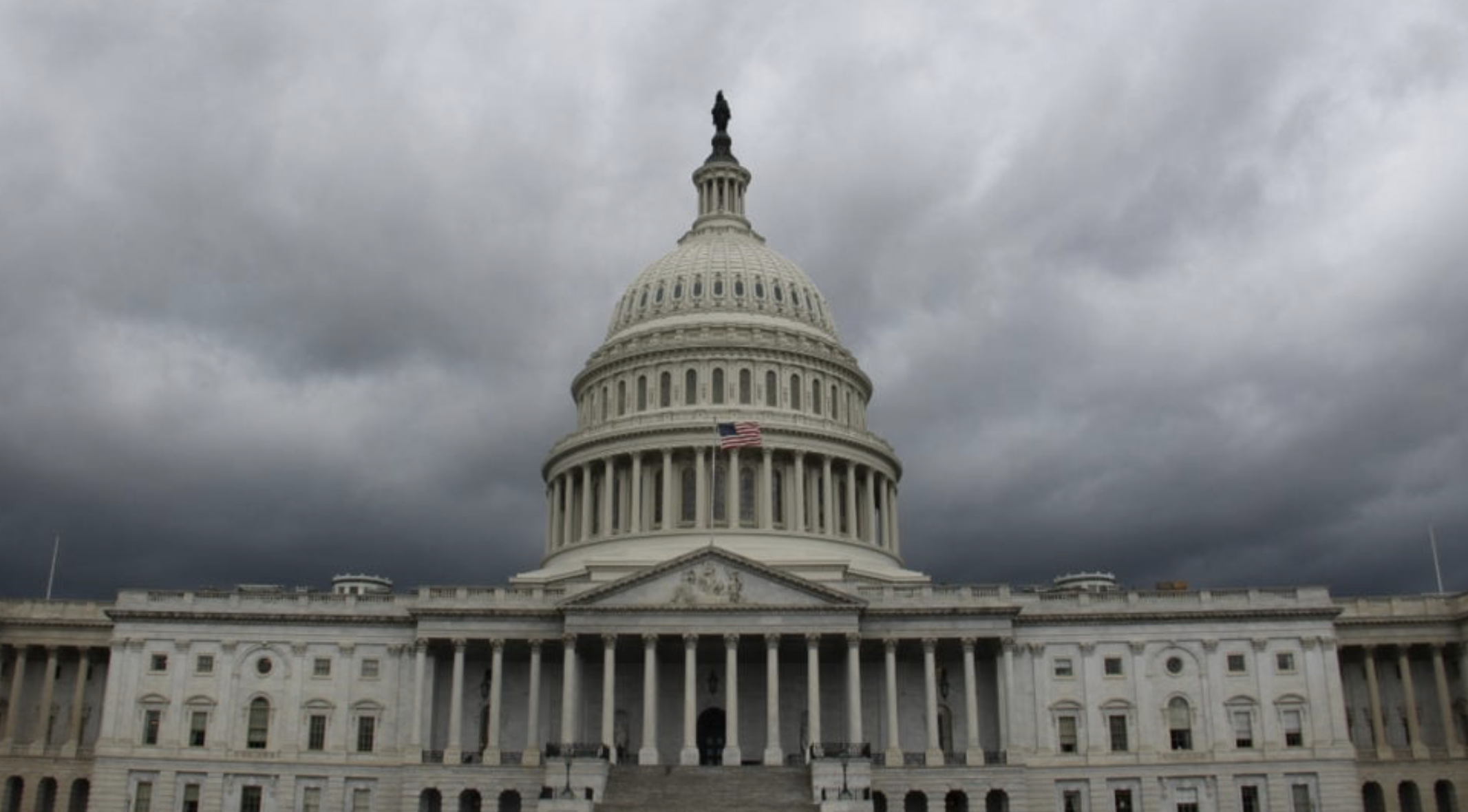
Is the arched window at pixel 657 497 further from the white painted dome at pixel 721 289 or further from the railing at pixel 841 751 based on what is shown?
the railing at pixel 841 751

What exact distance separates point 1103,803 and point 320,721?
4259 cm

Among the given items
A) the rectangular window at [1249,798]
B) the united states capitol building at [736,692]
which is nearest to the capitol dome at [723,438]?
the united states capitol building at [736,692]

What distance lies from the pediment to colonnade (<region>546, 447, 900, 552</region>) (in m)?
13.4

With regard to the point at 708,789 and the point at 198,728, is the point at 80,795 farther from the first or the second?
the point at 708,789

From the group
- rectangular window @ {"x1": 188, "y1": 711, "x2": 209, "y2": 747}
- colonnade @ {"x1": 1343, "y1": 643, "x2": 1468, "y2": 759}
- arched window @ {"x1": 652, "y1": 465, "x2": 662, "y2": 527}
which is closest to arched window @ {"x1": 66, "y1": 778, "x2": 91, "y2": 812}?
rectangular window @ {"x1": 188, "y1": 711, "x2": 209, "y2": 747}

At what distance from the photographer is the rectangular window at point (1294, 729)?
7394 cm

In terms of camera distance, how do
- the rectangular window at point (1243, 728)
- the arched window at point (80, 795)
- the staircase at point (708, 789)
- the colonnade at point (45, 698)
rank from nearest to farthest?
the staircase at point (708, 789)
the rectangular window at point (1243, 728)
the arched window at point (80, 795)
the colonnade at point (45, 698)

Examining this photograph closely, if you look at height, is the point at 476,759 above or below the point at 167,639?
below

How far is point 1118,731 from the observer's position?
74875mm

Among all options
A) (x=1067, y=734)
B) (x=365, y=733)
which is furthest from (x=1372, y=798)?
(x=365, y=733)

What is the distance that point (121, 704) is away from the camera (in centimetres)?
7600

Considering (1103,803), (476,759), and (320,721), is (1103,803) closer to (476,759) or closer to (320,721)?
(476,759)

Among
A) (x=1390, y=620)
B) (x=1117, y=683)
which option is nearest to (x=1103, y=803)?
(x=1117, y=683)

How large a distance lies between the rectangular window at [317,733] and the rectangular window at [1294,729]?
171 ft
